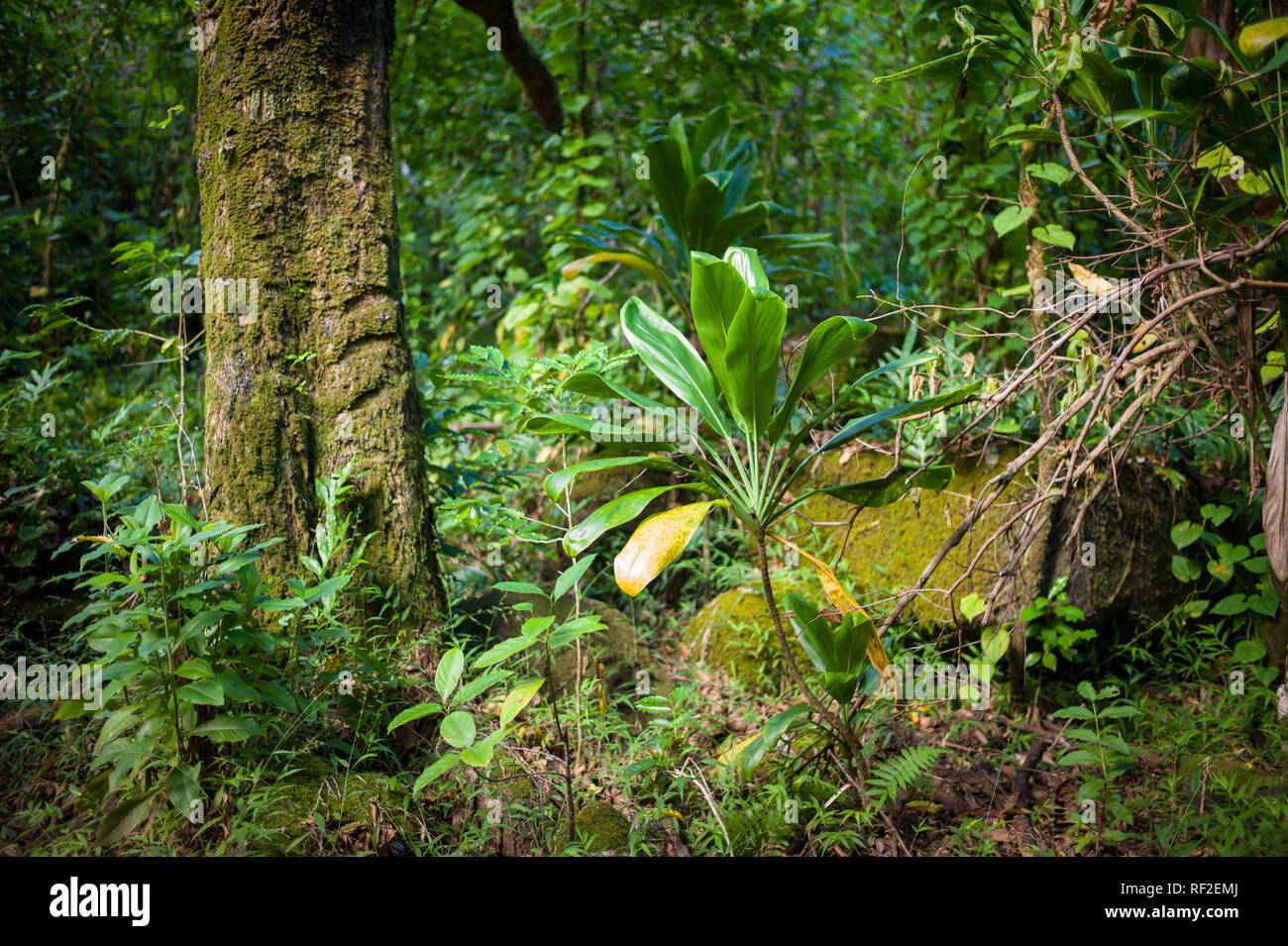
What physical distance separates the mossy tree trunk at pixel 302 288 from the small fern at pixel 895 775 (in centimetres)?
127

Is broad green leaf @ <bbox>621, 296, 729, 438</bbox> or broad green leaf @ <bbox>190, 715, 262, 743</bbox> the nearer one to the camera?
broad green leaf @ <bbox>190, 715, 262, 743</bbox>

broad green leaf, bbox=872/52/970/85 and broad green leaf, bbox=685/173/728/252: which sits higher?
broad green leaf, bbox=685/173/728/252

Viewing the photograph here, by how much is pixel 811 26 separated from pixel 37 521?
15.1 feet

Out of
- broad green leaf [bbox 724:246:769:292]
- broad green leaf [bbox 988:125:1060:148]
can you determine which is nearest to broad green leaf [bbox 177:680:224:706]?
broad green leaf [bbox 724:246:769:292]

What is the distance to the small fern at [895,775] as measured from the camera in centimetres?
179

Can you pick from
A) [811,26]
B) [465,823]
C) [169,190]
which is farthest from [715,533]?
[169,190]

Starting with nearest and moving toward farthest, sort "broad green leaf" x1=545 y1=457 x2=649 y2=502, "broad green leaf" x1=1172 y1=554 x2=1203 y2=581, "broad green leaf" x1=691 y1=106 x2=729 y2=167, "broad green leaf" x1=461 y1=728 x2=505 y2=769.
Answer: "broad green leaf" x1=461 y1=728 x2=505 y2=769
"broad green leaf" x1=545 y1=457 x2=649 y2=502
"broad green leaf" x1=1172 y1=554 x2=1203 y2=581
"broad green leaf" x1=691 y1=106 x2=729 y2=167

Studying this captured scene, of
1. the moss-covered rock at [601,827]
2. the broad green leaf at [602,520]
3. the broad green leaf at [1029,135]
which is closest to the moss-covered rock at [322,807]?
the moss-covered rock at [601,827]

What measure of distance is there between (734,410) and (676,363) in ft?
0.61

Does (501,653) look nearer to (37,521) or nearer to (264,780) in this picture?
(264,780)

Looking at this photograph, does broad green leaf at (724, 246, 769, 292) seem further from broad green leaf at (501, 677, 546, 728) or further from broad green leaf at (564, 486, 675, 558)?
broad green leaf at (501, 677, 546, 728)

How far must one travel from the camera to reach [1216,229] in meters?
1.92

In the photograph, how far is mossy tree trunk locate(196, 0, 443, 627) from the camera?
2.05 metres
